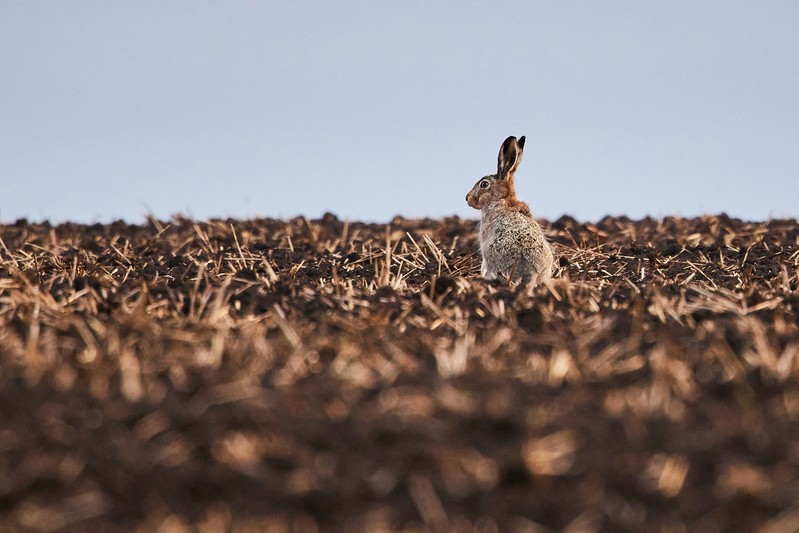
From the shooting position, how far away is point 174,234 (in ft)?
42.5

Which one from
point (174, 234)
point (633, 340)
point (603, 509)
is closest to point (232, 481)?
point (603, 509)

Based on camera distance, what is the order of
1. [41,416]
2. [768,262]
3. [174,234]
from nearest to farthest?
1. [41,416]
2. [768,262]
3. [174,234]

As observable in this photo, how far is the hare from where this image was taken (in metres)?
8.41

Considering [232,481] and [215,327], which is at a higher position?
[215,327]

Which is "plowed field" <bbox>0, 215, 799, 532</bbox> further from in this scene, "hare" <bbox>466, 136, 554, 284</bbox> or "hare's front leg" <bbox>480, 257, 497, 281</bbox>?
"hare's front leg" <bbox>480, 257, 497, 281</bbox>

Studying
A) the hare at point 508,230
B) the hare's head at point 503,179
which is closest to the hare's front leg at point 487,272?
the hare at point 508,230

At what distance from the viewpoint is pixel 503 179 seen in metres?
9.17

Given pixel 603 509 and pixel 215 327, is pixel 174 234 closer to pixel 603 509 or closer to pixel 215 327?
pixel 215 327

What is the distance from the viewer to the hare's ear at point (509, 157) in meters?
8.95

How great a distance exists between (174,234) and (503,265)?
19.3ft

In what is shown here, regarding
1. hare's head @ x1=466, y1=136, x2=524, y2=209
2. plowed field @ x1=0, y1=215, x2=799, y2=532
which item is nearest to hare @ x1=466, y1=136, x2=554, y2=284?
hare's head @ x1=466, y1=136, x2=524, y2=209

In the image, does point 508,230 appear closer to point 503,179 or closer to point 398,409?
point 503,179

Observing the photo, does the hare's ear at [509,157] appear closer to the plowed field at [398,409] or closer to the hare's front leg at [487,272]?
the hare's front leg at [487,272]

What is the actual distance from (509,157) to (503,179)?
0.23 meters
